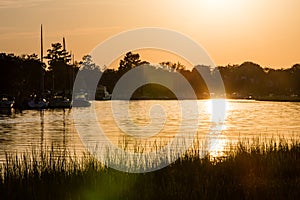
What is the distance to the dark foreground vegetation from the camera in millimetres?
16141

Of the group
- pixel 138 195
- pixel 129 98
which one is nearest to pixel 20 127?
pixel 138 195

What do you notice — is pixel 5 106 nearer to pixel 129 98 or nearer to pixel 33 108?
pixel 33 108

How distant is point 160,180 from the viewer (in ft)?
59.6

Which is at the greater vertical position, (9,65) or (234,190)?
(9,65)

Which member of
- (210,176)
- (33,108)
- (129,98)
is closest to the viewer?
(210,176)

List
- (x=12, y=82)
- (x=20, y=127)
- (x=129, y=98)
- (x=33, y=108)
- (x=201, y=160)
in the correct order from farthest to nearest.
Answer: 1. (x=129, y=98)
2. (x=12, y=82)
3. (x=33, y=108)
4. (x=20, y=127)
5. (x=201, y=160)

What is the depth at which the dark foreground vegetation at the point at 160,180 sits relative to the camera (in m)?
16.1

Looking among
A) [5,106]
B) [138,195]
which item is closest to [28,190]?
[138,195]

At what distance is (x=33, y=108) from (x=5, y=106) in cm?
701

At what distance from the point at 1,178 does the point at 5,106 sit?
75732 millimetres

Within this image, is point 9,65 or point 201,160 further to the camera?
point 9,65

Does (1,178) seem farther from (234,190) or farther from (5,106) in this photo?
(5,106)

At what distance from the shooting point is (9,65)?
336 ft

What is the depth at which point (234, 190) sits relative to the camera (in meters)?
16.3
